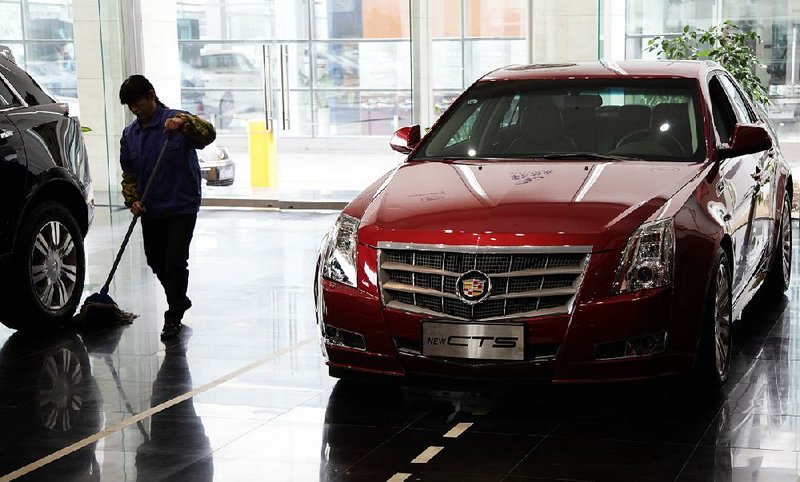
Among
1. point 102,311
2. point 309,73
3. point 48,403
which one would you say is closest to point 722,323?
point 48,403

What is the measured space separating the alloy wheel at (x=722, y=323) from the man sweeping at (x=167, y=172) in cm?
330

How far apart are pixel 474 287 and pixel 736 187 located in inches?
77.1

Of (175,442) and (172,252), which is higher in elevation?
(172,252)

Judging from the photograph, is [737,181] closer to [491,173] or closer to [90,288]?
[491,173]

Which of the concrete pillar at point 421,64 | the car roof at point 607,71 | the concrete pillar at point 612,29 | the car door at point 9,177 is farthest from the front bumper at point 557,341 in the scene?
the concrete pillar at point 421,64

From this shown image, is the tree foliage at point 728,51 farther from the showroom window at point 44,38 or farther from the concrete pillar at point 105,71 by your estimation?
the showroom window at point 44,38

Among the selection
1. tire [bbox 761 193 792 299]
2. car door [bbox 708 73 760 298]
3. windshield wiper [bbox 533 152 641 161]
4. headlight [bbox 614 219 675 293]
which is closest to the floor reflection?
headlight [bbox 614 219 675 293]

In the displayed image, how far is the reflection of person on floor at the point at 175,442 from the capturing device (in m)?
5.29

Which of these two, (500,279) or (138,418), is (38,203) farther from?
(500,279)

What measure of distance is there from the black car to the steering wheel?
11.7 ft

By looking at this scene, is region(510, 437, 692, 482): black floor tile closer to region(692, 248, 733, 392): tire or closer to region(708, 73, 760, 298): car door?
region(692, 248, 733, 392): tire

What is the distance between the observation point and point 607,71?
7.24m

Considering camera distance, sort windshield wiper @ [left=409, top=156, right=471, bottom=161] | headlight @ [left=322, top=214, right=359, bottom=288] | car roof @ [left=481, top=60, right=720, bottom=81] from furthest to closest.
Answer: car roof @ [left=481, top=60, right=720, bottom=81]
windshield wiper @ [left=409, top=156, right=471, bottom=161]
headlight @ [left=322, top=214, right=359, bottom=288]

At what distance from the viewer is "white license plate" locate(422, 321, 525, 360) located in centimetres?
552
